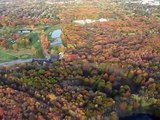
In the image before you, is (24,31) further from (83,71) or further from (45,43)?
(83,71)

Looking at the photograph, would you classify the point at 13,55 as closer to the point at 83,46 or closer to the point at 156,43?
the point at 83,46

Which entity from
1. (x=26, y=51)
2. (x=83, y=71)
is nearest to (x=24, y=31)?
(x=26, y=51)

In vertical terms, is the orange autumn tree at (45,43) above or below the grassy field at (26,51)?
above

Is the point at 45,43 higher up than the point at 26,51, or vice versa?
the point at 45,43

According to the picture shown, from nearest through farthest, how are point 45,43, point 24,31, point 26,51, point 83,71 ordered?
point 83,71
point 45,43
point 26,51
point 24,31

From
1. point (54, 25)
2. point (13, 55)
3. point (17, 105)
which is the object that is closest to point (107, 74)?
point (17, 105)

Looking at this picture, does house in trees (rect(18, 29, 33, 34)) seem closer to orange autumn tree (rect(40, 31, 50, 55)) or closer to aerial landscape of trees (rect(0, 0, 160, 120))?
aerial landscape of trees (rect(0, 0, 160, 120))

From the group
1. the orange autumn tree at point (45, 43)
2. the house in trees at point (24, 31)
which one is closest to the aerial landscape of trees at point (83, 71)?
the orange autumn tree at point (45, 43)

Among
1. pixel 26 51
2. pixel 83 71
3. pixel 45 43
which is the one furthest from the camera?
pixel 26 51

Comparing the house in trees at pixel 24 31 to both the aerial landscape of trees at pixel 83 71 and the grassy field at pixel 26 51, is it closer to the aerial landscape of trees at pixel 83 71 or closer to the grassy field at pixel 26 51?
the aerial landscape of trees at pixel 83 71

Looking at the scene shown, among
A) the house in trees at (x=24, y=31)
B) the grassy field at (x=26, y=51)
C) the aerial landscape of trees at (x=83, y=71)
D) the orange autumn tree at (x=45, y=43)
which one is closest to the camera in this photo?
the aerial landscape of trees at (x=83, y=71)

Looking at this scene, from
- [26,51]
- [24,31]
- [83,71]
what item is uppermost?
[83,71]
